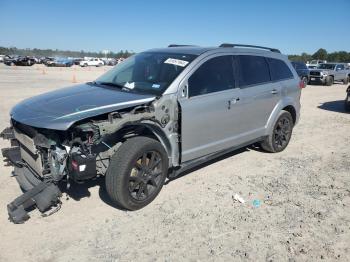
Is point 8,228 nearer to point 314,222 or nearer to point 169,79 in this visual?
point 169,79

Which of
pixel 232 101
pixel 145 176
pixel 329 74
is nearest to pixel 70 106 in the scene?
pixel 145 176

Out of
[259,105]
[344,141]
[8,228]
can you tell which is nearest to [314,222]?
[259,105]

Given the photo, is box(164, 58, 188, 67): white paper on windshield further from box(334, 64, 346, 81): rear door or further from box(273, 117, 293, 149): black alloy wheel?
box(334, 64, 346, 81): rear door

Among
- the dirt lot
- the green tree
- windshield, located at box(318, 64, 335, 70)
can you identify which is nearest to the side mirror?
the dirt lot

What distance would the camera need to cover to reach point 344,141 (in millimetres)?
7609

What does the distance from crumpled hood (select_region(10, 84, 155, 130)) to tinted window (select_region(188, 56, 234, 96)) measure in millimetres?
681

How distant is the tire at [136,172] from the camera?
3.78 meters

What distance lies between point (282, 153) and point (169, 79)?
3.20m

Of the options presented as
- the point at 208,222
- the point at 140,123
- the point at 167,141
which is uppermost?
the point at 140,123

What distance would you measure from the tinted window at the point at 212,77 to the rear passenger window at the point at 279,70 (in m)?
1.33

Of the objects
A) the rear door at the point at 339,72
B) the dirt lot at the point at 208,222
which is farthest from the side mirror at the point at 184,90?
the rear door at the point at 339,72

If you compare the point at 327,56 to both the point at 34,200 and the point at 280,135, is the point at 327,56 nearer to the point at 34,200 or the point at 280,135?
the point at 280,135

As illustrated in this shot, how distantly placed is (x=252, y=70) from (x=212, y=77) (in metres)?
1.10

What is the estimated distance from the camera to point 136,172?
4.00 m
